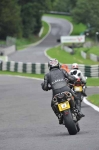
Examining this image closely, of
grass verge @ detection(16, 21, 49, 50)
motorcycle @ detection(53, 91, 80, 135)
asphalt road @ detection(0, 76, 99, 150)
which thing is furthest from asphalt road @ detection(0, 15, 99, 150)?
grass verge @ detection(16, 21, 49, 50)

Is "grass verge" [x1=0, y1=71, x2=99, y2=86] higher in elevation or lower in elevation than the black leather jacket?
lower

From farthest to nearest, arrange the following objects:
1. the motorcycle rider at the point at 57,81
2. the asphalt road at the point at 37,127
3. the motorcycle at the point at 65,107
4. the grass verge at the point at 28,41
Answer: the grass verge at the point at 28,41 < the motorcycle rider at the point at 57,81 < the motorcycle at the point at 65,107 < the asphalt road at the point at 37,127

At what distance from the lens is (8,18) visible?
8544 centimetres

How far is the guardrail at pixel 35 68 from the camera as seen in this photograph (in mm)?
34031

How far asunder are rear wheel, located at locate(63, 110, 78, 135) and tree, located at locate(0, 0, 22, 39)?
245 ft

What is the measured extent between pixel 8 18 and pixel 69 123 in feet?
247

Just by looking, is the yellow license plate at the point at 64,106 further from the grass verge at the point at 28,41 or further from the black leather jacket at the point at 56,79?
the grass verge at the point at 28,41

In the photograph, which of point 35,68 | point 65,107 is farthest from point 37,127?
point 35,68

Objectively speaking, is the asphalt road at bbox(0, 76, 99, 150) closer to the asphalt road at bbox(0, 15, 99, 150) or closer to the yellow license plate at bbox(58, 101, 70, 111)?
the asphalt road at bbox(0, 15, 99, 150)

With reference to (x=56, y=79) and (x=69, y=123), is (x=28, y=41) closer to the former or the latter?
(x=56, y=79)

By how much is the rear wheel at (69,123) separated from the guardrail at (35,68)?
74.9 feet

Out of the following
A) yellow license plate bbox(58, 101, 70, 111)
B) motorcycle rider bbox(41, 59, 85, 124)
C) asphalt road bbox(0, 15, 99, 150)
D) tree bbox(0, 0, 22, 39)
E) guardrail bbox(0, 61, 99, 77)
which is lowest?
tree bbox(0, 0, 22, 39)

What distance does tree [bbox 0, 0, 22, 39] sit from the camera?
85375 mm

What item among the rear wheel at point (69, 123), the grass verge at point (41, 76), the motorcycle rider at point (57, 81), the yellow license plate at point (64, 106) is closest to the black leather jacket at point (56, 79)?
the motorcycle rider at point (57, 81)
